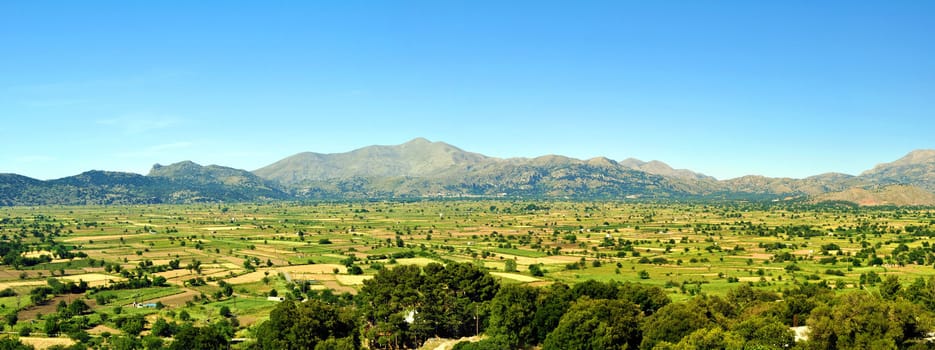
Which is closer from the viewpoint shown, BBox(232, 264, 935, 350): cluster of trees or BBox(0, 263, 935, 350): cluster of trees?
BBox(232, 264, 935, 350): cluster of trees

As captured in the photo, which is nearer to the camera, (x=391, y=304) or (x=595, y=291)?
(x=391, y=304)

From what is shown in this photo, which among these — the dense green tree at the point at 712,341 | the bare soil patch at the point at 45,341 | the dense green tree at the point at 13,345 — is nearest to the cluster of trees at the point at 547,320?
the dense green tree at the point at 712,341

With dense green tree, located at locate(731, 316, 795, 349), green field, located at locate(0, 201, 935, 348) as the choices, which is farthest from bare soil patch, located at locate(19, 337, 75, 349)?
dense green tree, located at locate(731, 316, 795, 349)

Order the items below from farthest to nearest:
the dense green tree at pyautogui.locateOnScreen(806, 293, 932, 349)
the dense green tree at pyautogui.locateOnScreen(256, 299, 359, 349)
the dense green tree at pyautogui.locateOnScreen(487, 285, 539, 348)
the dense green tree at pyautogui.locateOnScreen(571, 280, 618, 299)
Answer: the dense green tree at pyautogui.locateOnScreen(571, 280, 618, 299) < the dense green tree at pyautogui.locateOnScreen(487, 285, 539, 348) < the dense green tree at pyautogui.locateOnScreen(256, 299, 359, 349) < the dense green tree at pyautogui.locateOnScreen(806, 293, 932, 349)

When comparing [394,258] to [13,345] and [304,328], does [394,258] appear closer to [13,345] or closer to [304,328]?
[304,328]

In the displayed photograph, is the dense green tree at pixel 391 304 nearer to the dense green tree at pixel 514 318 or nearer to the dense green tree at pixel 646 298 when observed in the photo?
the dense green tree at pixel 514 318

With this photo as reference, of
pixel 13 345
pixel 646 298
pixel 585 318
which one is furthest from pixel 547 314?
pixel 13 345

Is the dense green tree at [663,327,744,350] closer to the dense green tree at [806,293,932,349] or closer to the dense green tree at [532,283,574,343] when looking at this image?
the dense green tree at [806,293,932,349]

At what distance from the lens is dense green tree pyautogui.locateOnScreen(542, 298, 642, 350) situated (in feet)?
151

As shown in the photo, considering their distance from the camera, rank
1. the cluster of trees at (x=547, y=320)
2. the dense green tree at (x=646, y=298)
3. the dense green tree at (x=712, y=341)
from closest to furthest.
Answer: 1. the dense green tree at (x=712, y=341)
2. the cluster of trees at (x=547, y=320)
3. the dense green tree at (x=646, y=298)

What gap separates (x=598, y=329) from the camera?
46.2 metres

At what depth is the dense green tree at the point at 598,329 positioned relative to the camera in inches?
1811

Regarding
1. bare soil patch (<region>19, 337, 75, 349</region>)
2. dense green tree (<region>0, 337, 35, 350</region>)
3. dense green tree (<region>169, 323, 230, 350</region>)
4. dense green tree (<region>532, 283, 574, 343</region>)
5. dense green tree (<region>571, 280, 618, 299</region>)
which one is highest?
dense green tree (<region>571, 280, 618, 299</region>)

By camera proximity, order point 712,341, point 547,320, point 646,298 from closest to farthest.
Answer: point 712,341 < point 547,320 < point 646,298
